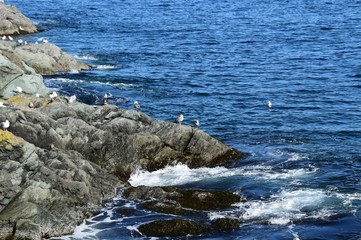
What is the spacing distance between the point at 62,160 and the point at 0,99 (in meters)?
12.6

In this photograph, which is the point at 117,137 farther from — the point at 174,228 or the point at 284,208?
the point at 284,208

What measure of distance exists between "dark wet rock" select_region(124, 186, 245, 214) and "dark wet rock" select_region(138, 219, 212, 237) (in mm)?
2023

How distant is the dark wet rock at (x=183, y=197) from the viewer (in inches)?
1400

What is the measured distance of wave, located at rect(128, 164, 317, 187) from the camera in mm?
39875

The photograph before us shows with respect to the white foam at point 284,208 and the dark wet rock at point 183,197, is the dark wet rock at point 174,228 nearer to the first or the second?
the white foam at point 284,208

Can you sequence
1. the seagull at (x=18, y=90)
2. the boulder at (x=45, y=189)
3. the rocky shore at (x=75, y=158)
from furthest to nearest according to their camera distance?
the seagull at (x=18, y=90) < the rocky shore at (x=75, y=158) < the boulder at (x=45, y=189)

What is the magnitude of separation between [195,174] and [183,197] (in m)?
4.45

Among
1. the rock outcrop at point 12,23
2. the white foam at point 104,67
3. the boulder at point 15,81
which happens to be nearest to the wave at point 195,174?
the boulder at point 15,81

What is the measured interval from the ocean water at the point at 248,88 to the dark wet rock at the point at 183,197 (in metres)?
0.76

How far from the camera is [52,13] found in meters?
109

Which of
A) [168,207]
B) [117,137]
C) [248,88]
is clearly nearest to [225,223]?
[168,207]

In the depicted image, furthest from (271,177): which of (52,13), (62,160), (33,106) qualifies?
(52,13)

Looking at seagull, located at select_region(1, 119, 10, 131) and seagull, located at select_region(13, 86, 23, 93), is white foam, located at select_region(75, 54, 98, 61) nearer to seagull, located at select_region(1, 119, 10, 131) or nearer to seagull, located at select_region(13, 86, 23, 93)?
seagull, located at select_region(13, 86, 23, 93)

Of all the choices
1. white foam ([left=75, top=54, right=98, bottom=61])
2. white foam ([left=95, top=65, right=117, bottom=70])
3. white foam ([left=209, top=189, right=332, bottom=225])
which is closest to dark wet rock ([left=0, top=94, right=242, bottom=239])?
white foam ([left=209, top=189, right=332, bottom=225])
